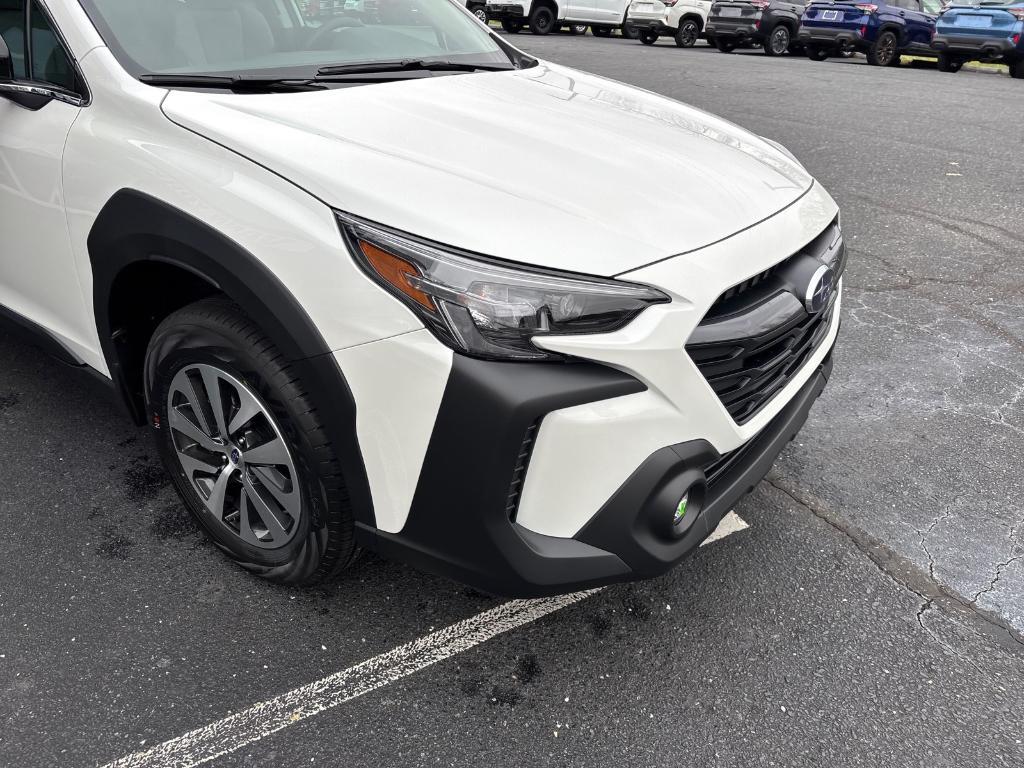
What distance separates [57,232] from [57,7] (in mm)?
633

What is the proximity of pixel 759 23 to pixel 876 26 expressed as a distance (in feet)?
8.35

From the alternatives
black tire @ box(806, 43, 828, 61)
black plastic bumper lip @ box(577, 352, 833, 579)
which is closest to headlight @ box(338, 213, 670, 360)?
black plastic bumper lip @ box(577, 352, 833, 579)

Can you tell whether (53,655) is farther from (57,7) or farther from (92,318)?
(57,7)

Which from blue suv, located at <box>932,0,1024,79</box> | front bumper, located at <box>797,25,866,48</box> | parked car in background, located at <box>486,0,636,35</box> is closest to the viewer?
blue suv, located at <box>932,0,1024,79</box>

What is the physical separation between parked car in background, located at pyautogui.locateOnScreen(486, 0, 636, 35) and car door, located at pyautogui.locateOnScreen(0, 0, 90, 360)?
18.9 metres

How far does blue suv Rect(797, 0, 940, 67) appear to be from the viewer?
50.4 feet

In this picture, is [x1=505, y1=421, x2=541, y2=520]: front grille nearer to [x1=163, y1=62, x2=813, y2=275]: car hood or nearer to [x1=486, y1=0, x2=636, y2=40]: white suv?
[x1=163, y1=62, x2=813, y2=275]: car hood

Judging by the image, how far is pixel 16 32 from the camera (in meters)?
2.53

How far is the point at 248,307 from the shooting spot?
6.22 feet

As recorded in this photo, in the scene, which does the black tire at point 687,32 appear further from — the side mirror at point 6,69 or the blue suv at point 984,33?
the side mirror at point 6,69

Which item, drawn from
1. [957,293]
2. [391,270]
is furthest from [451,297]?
[957,293]

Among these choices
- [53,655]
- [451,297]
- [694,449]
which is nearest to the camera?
[451,297]

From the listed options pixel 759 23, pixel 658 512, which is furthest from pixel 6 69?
pixel 759 23

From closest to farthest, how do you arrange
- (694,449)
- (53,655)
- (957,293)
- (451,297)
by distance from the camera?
1. (451,297)
2. (694,449)
3. (53,655)
4. (957,293)
